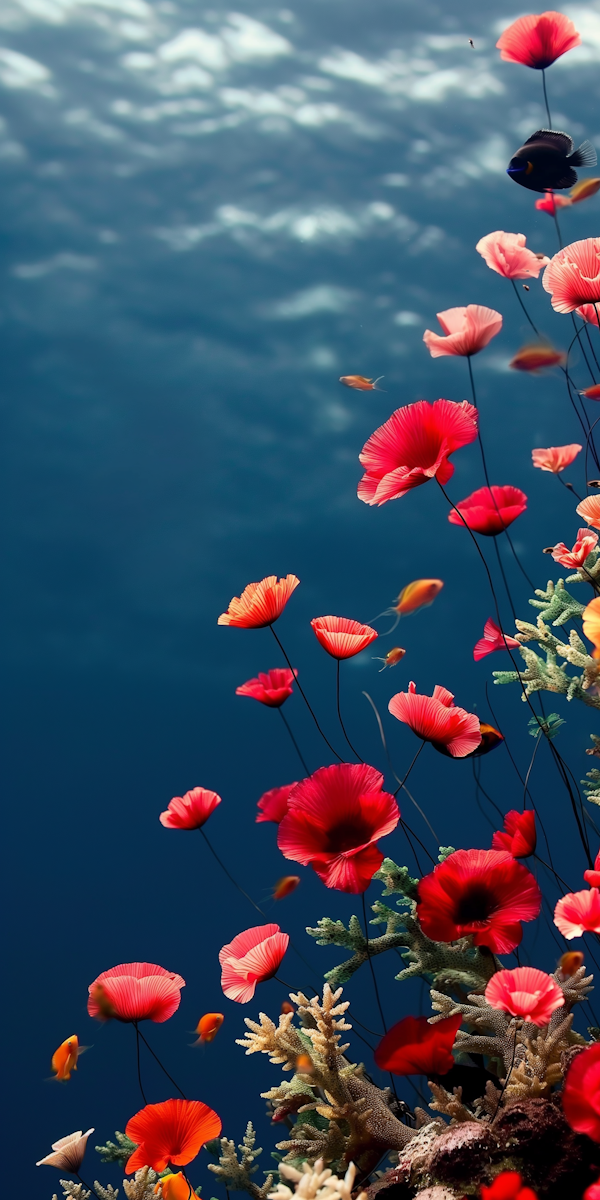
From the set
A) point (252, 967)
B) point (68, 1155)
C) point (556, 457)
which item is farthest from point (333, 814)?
point (556, 457)

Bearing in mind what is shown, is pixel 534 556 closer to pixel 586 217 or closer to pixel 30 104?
pixel 586 217

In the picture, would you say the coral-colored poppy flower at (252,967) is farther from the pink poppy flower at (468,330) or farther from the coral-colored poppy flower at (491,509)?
the pink poppy flower at (468,330)

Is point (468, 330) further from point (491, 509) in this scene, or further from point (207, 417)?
point (207, 417)

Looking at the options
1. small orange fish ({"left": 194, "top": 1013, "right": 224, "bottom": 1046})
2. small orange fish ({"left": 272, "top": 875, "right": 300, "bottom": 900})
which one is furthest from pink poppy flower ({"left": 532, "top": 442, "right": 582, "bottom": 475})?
small orange fish ({"left": 194, "top": 1013, "right": 224, "bottom": 1046})

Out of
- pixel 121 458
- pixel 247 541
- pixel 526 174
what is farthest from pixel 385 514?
pixel 526 174

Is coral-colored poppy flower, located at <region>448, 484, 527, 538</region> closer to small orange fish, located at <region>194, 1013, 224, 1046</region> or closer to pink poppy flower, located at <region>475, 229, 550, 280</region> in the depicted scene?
pink poppy flower, located at <region>475, 229, 550, 280</region>

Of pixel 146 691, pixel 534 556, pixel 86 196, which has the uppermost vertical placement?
pixel 86 196
